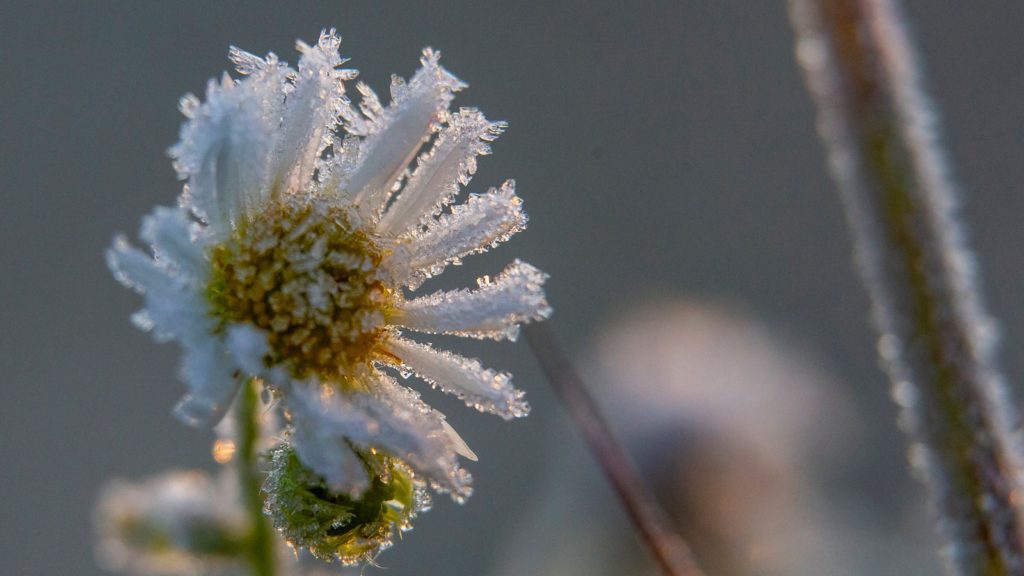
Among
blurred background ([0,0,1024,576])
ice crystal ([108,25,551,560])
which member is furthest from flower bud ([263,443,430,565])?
blurred background ([0,0,1024,576])

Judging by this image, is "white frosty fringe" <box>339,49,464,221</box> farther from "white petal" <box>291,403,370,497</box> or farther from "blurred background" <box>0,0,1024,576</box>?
"blurred background" <box>0,0,1024,576</box>

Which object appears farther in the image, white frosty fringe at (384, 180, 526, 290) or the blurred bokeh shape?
the blurred bokeh shape

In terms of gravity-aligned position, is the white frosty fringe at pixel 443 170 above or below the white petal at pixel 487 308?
above

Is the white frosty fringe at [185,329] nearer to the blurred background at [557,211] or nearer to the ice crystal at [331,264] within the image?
the ice crystal at [331,264]

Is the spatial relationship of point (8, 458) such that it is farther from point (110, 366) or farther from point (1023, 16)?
point (1023, 16)

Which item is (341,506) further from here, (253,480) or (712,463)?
(712,463)

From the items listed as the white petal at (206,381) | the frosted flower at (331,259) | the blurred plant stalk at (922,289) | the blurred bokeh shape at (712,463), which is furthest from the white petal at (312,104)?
the blurred bokeh shape at (712,463)
